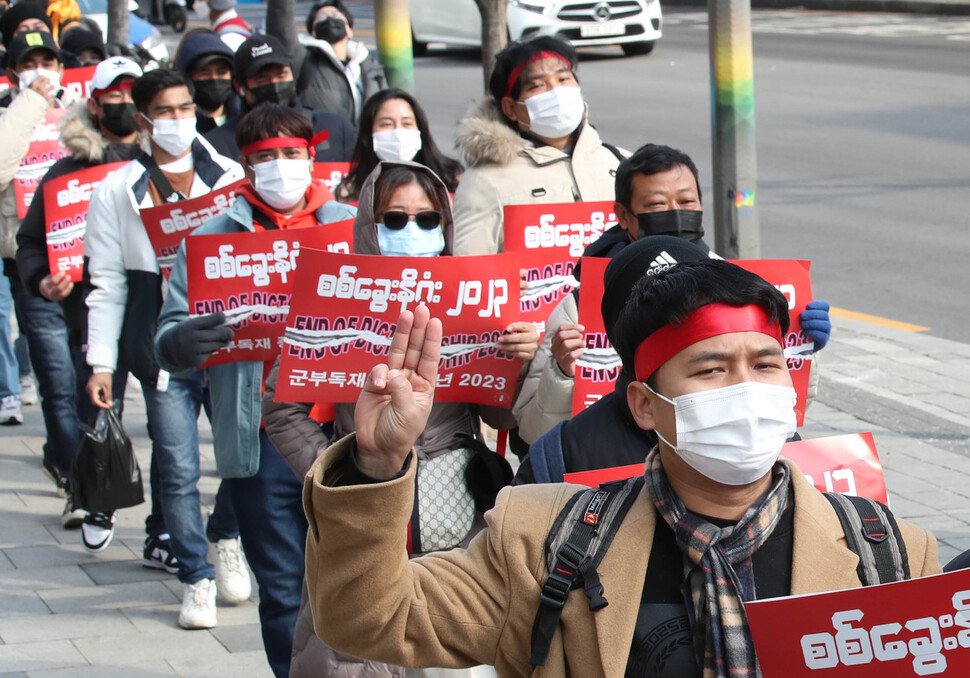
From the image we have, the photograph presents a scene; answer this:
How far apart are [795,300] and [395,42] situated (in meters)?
5.90

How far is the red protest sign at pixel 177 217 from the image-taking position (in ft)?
17.7

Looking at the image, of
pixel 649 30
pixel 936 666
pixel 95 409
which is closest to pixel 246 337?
pixel 95 409

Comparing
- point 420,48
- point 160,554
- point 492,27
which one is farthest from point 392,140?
point 420,48

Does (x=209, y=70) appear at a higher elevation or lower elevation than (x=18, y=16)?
lower

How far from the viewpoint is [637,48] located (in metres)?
24.0

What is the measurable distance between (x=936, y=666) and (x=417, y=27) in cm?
2344

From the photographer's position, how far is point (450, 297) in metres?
3.97

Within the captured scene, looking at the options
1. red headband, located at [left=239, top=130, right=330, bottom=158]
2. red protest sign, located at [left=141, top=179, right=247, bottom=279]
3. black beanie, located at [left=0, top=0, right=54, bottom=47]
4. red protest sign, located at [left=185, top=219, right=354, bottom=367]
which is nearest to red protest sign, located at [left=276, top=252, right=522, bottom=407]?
red protest sign, located at [left=185, top=219, right=354, bottom=367]

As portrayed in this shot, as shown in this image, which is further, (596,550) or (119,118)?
(119,118)

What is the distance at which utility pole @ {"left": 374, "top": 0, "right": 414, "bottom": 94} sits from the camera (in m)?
9.27

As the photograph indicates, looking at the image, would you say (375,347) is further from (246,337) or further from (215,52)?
(215,52)

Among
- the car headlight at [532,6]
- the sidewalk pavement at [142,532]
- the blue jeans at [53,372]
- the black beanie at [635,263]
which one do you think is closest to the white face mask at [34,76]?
the blue jeans at [53,372]

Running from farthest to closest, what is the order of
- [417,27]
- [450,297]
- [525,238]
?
[417,27] < [525,238] < [450,297]

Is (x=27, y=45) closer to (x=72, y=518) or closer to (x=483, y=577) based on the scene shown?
Result: (x=72, y=518)
